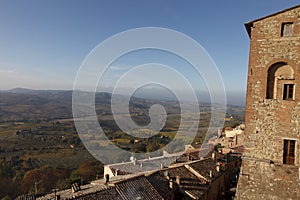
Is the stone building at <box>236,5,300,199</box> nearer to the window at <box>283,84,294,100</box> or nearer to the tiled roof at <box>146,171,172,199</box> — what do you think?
the window at <box>283,84,294,100</box>

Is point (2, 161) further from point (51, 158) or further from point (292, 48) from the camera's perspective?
point (292, 48)

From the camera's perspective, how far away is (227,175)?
19219 mm

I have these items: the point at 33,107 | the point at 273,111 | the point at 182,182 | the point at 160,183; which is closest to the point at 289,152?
the point at 273,111

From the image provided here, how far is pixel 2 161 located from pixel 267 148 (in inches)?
1475

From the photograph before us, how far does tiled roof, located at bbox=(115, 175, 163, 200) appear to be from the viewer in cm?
1098

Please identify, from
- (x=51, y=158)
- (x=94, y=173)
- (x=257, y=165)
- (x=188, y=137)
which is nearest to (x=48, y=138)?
(x=51, y=158)

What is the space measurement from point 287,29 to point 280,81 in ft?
5.02

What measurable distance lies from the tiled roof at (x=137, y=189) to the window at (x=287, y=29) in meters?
9.27

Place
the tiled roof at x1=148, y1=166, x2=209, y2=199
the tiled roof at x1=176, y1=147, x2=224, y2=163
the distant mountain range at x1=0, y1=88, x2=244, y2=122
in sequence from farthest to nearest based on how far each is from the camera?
the distant mountain range at x1=0, y1=88, x2=244, y2=122 < the tiled roof at x1=176, y1=147, x2=224, y2=163 < the tiled roof at x1=148, y1=166, x2=209, y2=199

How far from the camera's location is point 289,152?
646 centimetres

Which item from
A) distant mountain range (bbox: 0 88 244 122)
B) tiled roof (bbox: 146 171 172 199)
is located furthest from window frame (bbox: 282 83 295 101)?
distant mountain range (bbox: 0 88 244 122)

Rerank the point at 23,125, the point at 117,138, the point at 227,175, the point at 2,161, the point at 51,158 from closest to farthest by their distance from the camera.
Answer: the point at 227,175 < the point at 2,161 < the point at 51,158 < the point at 117,138 < the point at 23,125

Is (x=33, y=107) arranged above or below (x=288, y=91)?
below

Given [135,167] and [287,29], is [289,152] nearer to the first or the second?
[287,29]
